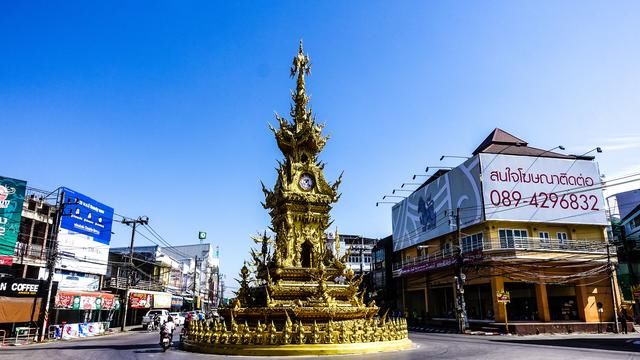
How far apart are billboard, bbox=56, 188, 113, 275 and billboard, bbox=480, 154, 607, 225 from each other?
37.2m

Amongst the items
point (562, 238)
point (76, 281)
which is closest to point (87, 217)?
point (76, 281)

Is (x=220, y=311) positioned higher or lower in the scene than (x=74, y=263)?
lower

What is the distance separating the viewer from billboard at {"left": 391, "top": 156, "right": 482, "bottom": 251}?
40375mm

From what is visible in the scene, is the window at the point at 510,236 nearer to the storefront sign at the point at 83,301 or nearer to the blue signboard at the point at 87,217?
the storefront sign at the point at 83,301

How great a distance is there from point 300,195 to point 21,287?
881 inches

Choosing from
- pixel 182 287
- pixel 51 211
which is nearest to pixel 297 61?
pixel 51 211

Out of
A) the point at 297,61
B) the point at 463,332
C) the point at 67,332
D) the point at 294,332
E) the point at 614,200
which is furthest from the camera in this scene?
the point at 614,200

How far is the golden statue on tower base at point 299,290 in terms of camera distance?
17.0 metres

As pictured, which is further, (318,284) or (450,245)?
(450,245)

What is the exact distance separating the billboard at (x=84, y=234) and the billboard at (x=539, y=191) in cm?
3720

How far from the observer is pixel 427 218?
50.1m

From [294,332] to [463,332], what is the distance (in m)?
22.2

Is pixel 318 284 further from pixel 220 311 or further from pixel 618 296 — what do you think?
pixel 618 296

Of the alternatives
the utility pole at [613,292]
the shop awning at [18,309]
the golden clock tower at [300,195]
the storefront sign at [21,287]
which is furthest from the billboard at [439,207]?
the shop awning at [18,309]
